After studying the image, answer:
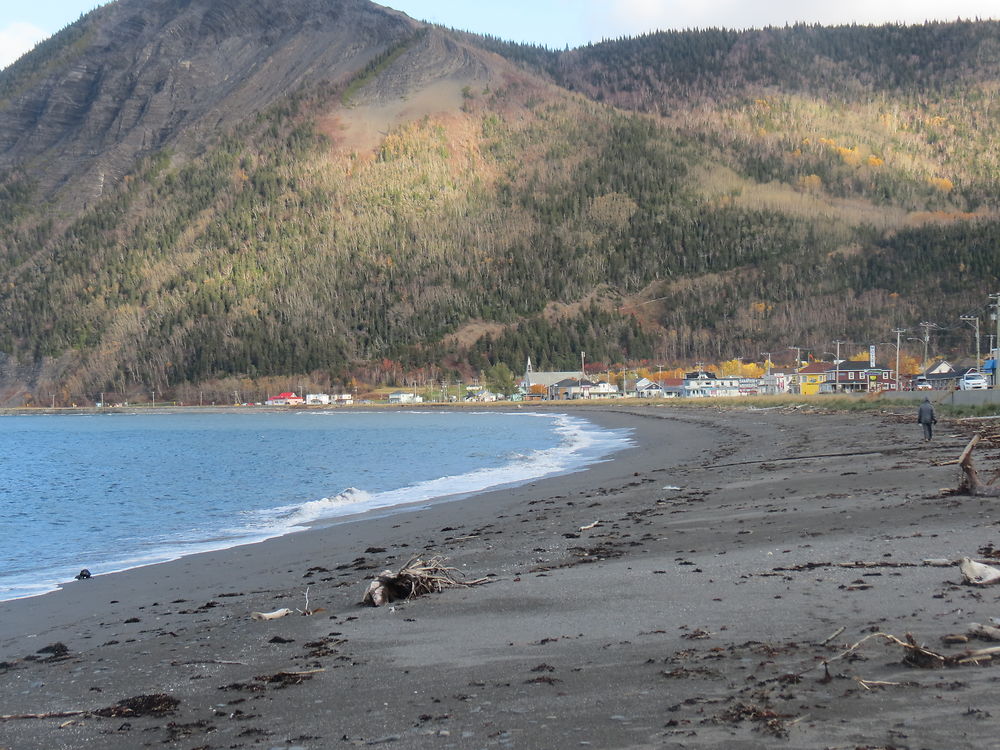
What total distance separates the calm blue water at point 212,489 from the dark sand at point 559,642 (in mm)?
3866

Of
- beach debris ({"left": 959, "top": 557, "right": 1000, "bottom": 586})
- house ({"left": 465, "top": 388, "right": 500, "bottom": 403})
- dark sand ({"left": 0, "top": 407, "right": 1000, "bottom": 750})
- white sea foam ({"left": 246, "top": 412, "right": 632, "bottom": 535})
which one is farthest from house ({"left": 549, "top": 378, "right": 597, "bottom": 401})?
beach debris ({"left": 959, "top": 557, "right": 1000, "bottom": 586})

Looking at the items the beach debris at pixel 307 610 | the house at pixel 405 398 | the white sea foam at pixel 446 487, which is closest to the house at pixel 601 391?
the house at pixel 405 398

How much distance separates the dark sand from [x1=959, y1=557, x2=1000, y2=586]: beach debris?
253 mm

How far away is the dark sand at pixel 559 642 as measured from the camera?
6152 millimetres

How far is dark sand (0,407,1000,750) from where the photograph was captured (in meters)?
6.15

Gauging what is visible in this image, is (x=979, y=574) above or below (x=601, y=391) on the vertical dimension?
above

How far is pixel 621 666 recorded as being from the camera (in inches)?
292

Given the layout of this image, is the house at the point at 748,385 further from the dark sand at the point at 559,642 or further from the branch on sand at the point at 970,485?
the branch on sand at the point at 970,485

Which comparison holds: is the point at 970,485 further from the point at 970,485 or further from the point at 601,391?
the point at 601,391

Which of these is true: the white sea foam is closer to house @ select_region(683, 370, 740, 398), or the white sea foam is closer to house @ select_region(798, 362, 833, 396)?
house @ select_region(798, 362, 833, 396)

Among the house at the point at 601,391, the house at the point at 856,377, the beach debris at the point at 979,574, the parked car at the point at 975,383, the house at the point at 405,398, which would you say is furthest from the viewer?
the house at the point at 405,398

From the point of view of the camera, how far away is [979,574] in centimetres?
873

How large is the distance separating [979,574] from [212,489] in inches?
1182

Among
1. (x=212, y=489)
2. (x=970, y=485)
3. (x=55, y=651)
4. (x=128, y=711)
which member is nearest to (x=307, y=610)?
(x=55, y=651)
